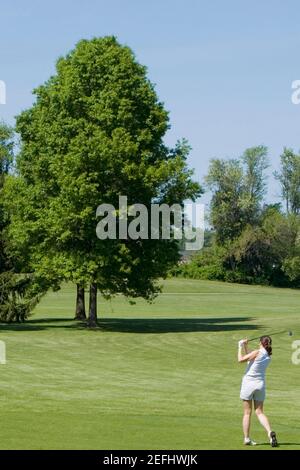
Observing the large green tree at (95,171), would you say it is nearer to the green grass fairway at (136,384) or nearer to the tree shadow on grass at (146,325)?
the tree shadow on grass at (146,325)

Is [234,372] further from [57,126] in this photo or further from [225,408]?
[57,126]

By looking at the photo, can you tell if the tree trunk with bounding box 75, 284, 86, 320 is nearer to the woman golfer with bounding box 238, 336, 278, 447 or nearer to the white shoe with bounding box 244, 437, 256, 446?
the woman golfer with bounding box 238, 336, 278, 447

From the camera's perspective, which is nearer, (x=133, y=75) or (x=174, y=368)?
(x=174, y=368)

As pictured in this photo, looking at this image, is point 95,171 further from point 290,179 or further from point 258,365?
point 290,179

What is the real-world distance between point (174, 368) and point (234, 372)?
243 centimetres

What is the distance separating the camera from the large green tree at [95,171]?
176ft

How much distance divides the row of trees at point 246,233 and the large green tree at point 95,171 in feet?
234

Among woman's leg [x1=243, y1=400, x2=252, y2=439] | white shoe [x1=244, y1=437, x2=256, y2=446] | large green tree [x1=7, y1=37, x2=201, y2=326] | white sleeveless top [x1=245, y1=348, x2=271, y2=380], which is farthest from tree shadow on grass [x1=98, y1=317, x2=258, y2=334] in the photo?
white shoe [x1=244, y1=437, x2=256, y2=446]

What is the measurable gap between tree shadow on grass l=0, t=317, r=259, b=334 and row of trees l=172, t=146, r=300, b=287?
6081 cm

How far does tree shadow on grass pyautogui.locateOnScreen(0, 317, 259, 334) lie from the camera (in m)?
57.2

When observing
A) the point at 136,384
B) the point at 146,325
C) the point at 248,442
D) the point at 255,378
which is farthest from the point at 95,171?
the point at 248,442

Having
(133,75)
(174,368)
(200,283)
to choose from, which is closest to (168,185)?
(133,75)

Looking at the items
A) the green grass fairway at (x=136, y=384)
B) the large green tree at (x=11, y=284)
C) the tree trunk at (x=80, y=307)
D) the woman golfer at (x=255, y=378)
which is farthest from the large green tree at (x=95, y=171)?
the woman golfer at (x=255, y=378)
